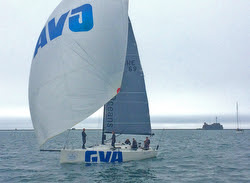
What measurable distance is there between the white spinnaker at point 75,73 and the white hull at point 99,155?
12.1ft

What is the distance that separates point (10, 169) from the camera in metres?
16.3

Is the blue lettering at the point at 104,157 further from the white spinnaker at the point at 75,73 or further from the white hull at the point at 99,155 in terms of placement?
the white spinnaker at the point at 75,73

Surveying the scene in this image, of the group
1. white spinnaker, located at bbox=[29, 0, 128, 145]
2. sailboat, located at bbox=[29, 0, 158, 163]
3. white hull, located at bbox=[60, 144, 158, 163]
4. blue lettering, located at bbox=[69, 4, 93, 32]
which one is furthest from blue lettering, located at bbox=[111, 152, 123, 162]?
blue lettering, located at bbox=[69, 4, 93, 32]

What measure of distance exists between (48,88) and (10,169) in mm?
7086

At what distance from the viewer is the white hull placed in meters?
15.5

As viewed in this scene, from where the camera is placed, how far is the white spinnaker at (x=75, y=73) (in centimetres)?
1150

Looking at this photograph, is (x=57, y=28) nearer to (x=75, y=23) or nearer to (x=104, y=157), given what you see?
(x=75, y=23)

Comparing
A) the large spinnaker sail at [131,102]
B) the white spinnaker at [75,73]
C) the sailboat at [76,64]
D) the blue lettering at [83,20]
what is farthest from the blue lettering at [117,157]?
the blue lettering at [83,20]

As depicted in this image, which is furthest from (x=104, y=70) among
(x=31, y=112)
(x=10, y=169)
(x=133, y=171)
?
(x=10, y=169)

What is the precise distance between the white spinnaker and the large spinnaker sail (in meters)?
5.97

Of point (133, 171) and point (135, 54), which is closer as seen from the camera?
point (133, 171)

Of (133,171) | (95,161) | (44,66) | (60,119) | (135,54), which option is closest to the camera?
(60,119)

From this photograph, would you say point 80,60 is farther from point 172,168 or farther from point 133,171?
point 172,168

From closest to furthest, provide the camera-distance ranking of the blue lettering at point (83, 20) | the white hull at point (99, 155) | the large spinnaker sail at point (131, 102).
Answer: the blue lettering at point (83, 20) → the white hull at point (99, 155) → the large spinnaker sail at point (131, 102)
